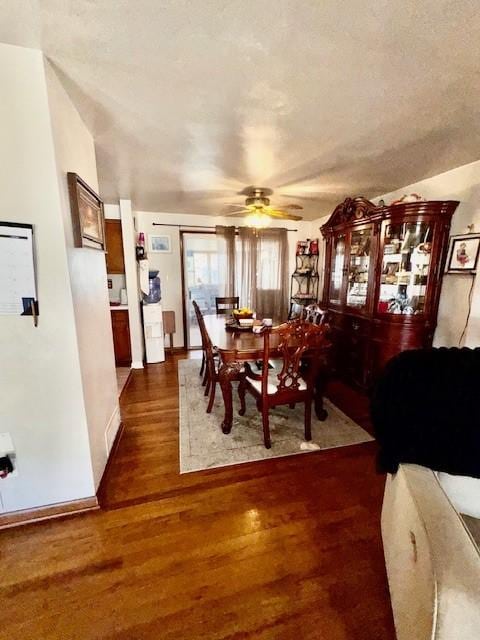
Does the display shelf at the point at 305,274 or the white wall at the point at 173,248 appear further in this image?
the display shelf at the point at 305,274

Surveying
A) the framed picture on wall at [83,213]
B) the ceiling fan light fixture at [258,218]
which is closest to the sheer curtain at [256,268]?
the ceiling fan light fixture at [258,218]

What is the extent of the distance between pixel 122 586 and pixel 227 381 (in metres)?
1.24

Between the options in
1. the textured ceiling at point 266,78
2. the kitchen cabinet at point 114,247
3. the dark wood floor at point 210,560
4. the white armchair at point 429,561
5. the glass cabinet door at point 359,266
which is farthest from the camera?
the kitchen cabinet at point 114,247

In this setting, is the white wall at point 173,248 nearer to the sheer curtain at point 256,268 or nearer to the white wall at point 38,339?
the sheer curtain at point 256,268

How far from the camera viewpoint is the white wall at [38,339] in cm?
118

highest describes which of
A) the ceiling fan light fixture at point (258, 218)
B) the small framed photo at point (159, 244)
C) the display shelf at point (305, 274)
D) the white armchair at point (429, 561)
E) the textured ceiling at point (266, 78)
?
the textured ceiling at point (266, 78)

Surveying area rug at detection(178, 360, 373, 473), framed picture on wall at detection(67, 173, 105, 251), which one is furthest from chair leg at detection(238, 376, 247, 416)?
framed picture on wall at detection(67, 173, 105, 251)

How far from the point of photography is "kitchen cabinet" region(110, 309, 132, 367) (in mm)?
3738

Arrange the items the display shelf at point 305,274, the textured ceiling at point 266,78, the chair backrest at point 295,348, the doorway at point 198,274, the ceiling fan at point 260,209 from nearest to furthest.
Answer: the textured ceiling at point 266,78
the chair backrest at point 295,348
the ceiling fan at point 260,209
the doorway at point 198,274
the display shelf at point 305,274

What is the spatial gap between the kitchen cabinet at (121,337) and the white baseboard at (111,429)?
1.69 metres

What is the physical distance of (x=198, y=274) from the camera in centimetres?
458

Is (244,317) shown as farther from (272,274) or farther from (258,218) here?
(272,274)

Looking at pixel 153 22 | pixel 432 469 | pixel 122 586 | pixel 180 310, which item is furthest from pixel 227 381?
pixel 180 310

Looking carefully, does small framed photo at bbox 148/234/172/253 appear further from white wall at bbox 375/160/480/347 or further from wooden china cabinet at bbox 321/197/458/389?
white wall at bbox 375/160/480/347
